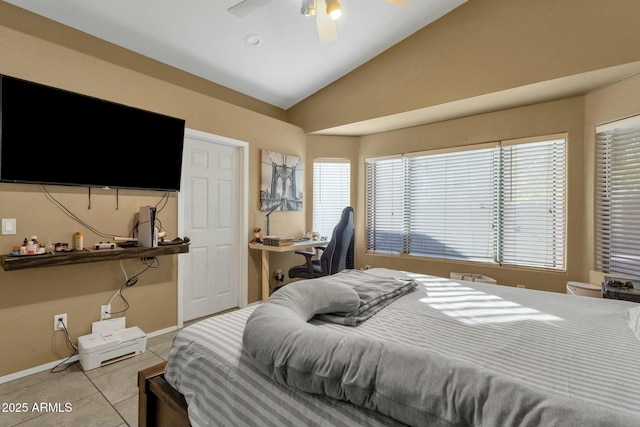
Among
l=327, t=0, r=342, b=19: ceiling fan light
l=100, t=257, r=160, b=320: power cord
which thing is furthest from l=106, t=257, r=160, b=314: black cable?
l=327, t=0, r=342, b=19: ceiling fan light

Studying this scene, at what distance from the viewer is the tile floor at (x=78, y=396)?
1.69 meters

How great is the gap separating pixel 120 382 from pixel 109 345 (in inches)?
14.5

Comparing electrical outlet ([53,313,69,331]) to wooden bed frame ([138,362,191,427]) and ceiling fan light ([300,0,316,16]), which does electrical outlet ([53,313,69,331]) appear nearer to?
wooden bed frame ([138,362,191,427])

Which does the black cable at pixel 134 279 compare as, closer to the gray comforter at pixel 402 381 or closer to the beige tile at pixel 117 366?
the beige tile at pixel 117 366

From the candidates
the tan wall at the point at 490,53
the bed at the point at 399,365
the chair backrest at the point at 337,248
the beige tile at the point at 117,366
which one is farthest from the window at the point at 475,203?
the beige tile at the point at 117,366

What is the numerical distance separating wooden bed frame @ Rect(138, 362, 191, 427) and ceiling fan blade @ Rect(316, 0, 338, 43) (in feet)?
8.09

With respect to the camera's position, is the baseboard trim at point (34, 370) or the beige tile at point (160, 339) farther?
the beige tile at point (160, 339)

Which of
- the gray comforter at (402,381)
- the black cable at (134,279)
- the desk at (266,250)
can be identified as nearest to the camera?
the gray comforter at (402,381)

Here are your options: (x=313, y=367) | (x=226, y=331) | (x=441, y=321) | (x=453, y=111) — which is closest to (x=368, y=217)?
(x=453, y=111)

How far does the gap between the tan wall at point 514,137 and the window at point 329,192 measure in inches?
22.8

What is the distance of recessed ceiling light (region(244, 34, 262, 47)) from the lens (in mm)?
3054

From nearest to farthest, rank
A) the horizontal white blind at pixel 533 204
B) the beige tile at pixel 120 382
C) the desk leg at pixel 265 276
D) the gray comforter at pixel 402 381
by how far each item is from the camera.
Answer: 1. the gray comforter at pixel 402 381
2. the beige tile at pixel 120 382
3. the horizontal white blind at pixel 533 204
4. the desk leg at pixel 265 276

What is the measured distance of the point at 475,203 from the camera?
370cm

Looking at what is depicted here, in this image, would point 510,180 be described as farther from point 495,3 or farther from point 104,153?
point 104,153
